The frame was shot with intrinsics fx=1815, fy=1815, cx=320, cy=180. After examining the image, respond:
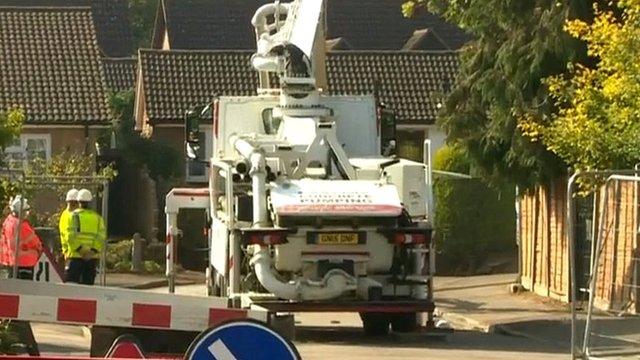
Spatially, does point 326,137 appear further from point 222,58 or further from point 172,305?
point 222,58

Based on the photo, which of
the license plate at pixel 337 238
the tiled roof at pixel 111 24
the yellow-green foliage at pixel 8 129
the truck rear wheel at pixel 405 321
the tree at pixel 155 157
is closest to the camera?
the yellow-green foliage at pixel 8 129

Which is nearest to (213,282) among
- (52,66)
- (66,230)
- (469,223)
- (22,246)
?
(66,230)

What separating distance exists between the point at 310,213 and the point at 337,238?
468 millimetres

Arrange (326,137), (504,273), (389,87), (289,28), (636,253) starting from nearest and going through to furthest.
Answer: (636,253)
(326,137)
(289,28)
(504,273)
(389,87)

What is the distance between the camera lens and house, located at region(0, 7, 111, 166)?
44.4m

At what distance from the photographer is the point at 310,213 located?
64.4 ft

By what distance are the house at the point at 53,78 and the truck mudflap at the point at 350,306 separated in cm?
2267

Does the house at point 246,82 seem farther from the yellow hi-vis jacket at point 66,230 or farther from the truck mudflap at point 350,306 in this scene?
the truck mudflap at point 350,306

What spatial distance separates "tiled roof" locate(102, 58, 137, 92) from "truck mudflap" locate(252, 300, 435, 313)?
43.3 m

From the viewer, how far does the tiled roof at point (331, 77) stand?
1828 inches

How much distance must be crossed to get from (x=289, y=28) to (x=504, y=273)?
41.8 ft

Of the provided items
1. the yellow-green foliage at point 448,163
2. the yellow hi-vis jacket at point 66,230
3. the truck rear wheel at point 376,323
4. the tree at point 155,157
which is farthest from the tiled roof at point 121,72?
the truck rear wheel at point 376,323

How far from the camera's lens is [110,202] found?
1764 inches

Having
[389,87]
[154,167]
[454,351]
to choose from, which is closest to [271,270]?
[454,351]
